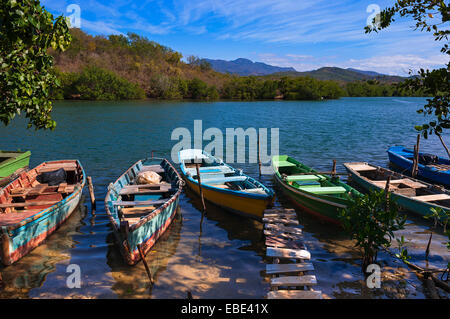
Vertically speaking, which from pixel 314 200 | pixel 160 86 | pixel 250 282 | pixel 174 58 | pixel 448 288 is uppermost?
pixel 174 58

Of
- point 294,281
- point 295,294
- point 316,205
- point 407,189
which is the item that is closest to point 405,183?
point 407,189

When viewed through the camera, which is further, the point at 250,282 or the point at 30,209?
the point at 30,209

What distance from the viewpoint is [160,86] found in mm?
103438

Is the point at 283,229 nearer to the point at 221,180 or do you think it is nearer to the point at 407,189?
the point at 221,180

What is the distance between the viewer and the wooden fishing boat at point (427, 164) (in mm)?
17078

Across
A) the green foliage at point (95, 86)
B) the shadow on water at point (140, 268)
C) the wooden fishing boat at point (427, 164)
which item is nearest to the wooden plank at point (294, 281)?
the shadow on water at point (140, 268)

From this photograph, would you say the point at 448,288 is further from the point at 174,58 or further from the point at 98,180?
the point at 174,58

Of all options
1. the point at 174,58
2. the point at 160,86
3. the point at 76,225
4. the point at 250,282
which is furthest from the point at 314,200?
the point at 174,58

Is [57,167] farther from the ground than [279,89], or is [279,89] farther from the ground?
[279,89]

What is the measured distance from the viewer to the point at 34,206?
11.7 m

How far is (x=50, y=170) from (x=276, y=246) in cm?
1260

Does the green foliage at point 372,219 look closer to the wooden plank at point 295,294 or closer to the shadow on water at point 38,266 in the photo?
the wooden plank at point 295,294

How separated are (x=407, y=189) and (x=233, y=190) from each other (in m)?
8.38

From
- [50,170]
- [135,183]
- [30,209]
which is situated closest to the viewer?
[30,209]
